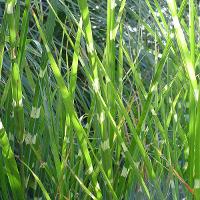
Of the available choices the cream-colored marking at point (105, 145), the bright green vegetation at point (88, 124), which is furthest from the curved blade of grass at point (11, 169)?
the cream-colored marking at point (105, 145)

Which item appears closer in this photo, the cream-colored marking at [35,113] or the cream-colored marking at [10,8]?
the cream-colored marking at [10,8]

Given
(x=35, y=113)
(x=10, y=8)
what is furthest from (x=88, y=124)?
(x=10, y=8)

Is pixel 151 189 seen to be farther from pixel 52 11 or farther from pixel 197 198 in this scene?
pixel 52 11

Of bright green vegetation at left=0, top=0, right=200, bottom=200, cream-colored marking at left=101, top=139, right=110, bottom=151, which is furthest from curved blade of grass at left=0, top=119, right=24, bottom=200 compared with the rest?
cream-colored marking at left=101, top=139, right=110, bottom=151

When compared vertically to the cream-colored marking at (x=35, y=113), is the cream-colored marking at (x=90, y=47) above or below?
above

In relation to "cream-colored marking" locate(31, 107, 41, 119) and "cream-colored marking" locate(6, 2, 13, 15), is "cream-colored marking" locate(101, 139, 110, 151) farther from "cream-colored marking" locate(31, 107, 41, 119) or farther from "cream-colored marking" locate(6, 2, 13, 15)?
"cream-colored marking" locate(6, 2, 13, 15)

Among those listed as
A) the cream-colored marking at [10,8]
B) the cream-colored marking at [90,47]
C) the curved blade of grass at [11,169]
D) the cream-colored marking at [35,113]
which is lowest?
the curved blade of grass at [11,169]

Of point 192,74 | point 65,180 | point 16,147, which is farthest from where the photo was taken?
point 16,147

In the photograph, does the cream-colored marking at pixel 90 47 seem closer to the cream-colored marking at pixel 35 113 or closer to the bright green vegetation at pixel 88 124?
the bright green vegetation at pixel 88 124

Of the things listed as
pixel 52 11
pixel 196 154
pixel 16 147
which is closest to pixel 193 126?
pixel 196 154

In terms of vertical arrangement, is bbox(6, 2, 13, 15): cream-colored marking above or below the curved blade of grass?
above

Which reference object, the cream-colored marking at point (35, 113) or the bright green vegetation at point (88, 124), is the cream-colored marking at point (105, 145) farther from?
the cream-colored marking at point (35, 113)
